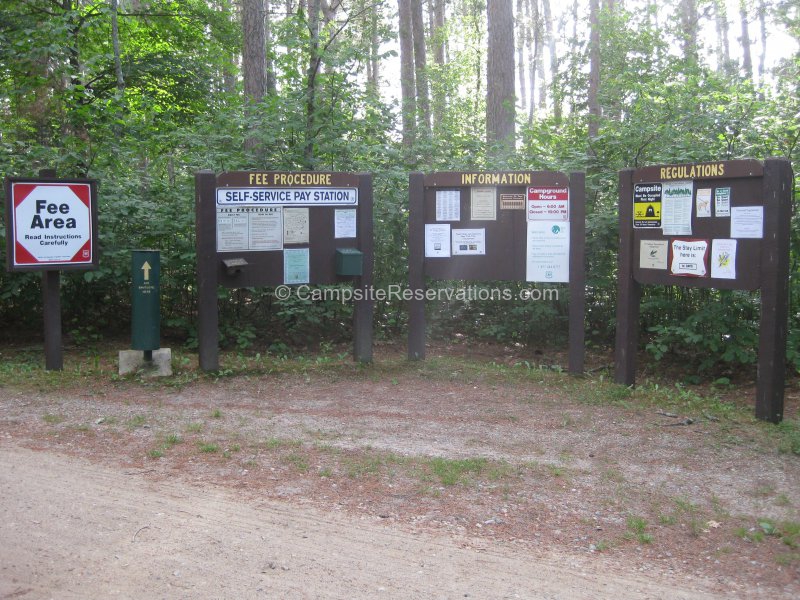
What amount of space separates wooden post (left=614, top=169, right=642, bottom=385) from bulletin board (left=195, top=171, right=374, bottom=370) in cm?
289

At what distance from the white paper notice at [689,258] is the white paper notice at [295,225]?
4025 millimetres

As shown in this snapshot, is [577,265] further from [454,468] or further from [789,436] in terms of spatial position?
[454,468]

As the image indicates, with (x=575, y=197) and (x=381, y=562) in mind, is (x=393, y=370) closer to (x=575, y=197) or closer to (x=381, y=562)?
(x=575, y=197)

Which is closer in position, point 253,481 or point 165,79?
point 253,481

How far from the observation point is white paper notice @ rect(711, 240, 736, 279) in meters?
6.80

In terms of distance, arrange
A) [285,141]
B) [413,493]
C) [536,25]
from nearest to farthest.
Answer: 1. [413,493]
2. [285,141]
3. [536,25]

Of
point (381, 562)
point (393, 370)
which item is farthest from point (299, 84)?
point (381, 562)

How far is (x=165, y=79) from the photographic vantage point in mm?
17531

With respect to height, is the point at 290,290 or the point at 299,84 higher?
the point at 299,84

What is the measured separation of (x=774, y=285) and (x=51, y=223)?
24.2 feet

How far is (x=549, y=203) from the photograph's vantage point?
862cm

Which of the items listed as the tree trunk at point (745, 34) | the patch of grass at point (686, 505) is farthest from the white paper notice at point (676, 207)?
the tree trunk at point (745, 34)

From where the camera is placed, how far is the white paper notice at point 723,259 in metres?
6.80

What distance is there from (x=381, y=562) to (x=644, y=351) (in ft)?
22.5
